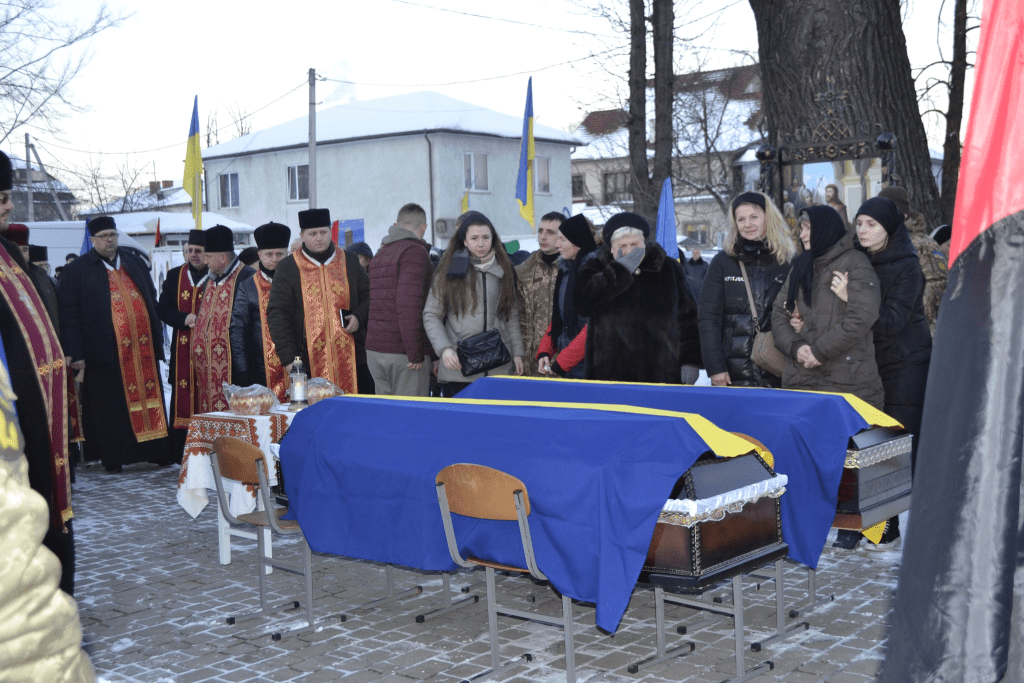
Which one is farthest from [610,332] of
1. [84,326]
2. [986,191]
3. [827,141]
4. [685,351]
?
[84,326]

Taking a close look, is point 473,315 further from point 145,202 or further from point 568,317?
point 145,202

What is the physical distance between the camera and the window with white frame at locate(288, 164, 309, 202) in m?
39.1

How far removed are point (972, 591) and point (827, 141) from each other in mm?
8362

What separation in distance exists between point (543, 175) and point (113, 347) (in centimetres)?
3117

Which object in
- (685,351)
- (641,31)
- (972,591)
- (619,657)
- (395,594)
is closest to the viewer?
(972,591)

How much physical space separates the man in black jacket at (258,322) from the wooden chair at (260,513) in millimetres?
3086

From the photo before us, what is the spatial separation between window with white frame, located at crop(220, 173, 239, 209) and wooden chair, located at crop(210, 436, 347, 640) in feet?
124

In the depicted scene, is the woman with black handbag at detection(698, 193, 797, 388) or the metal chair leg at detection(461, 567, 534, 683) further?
the woman with black handbag at detection(698, 193, 797, 388)

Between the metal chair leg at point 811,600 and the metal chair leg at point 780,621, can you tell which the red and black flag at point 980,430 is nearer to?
the metal chair leg at point 780,621

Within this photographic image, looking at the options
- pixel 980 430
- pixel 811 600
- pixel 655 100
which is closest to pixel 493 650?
pixel 811 600

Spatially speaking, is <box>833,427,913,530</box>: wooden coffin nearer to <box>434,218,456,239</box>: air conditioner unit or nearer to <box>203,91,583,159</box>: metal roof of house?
<box>434,218,456,239</box>: air conditioner unit

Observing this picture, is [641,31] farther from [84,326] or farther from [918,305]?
[918,305]

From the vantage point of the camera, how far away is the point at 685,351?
20.7ft

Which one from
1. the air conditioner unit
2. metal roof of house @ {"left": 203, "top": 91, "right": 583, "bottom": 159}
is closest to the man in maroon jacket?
the air conditioner unit
